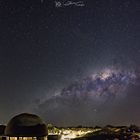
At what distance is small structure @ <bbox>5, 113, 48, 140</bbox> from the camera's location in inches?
1825

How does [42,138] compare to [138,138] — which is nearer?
[42,138]

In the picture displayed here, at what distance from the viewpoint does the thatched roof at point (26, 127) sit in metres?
46.4

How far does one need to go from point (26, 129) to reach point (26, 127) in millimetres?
294

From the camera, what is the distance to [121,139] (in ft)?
228

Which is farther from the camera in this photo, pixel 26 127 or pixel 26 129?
pixel 26 127

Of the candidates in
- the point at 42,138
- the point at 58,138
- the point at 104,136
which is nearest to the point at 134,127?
the point at 104,136

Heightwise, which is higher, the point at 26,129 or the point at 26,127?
the point at 26,127

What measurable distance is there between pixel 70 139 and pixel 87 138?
863 cm

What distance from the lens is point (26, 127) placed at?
4656cm

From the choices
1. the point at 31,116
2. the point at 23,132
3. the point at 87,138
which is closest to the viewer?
the point at 23,132

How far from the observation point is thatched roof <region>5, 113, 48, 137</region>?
152 feet

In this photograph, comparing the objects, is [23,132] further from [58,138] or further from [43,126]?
[58,138]

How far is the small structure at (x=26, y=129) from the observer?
46.3 metres

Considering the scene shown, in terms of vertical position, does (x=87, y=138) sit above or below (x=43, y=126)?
below
